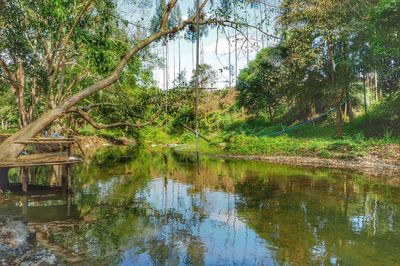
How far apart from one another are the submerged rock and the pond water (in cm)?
77

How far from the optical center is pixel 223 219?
10.9m

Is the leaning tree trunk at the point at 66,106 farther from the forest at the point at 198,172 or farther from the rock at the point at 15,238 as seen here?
the rock at the point at 15,238

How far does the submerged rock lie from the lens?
672 cm

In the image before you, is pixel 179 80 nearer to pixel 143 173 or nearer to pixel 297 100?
pixel 143 173

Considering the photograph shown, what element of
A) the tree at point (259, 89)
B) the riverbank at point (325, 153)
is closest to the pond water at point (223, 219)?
the riverbank at point (325, 153)

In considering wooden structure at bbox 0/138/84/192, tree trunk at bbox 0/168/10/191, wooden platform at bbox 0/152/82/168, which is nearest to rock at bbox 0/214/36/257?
wooden platform at bbox 0/152/82/168

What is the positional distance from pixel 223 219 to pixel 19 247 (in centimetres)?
548

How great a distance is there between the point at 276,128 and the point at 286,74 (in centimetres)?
1042

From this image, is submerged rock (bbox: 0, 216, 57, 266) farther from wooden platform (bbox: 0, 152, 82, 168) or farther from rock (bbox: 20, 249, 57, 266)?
wooden platform (bbox: 0, 152, 82, 168)

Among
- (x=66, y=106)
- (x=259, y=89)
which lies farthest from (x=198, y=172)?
(x=259, y=89)

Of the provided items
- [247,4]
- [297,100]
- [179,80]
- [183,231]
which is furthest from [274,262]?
[297,100]

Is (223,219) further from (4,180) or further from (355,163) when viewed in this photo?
(355,163)

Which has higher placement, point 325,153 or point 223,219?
point 325,153

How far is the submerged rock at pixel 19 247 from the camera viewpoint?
22.0 feet
